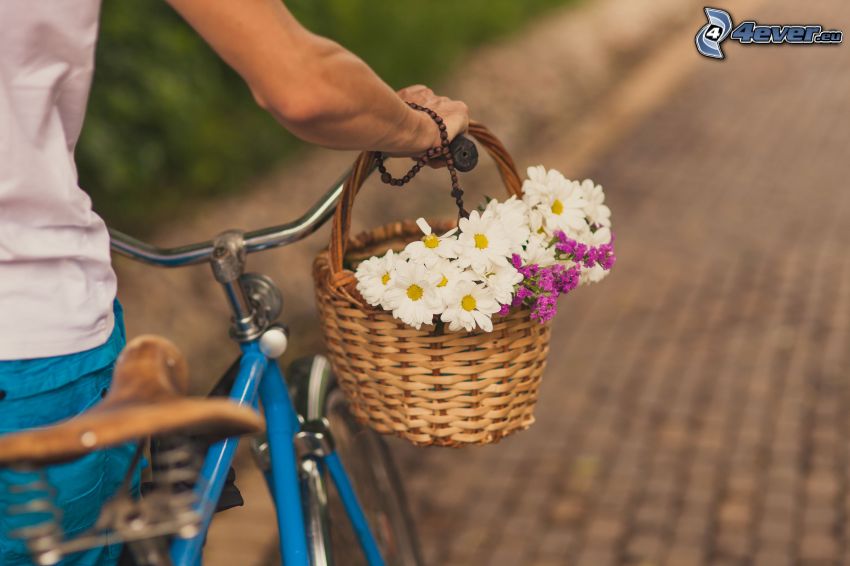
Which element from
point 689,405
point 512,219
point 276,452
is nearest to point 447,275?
point 512,219

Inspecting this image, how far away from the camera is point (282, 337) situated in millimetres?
2006

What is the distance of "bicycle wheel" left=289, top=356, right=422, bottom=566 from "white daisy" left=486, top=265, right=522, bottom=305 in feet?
2.19

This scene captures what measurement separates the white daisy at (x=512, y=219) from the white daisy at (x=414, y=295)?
152 millimetres

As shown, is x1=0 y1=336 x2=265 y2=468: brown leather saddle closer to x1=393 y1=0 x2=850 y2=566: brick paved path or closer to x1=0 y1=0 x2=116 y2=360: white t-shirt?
x1=0 y1=0 x2=116 y2=360: white t-shirt

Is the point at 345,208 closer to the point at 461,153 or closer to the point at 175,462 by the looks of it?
the point at 461,153

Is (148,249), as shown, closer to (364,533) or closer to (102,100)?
(364,533)

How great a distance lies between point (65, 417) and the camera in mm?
1583

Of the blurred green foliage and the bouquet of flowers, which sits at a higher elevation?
the blurred green foliage

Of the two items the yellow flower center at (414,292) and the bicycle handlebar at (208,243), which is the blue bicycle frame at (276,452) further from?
the yellow flower center at (414,292)

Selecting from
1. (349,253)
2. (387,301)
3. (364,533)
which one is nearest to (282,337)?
(349,253)

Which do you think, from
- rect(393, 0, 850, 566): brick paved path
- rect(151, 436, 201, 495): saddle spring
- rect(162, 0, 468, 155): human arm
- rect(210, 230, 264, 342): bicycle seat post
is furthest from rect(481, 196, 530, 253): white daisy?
rect(393, 0, 850, 566): brick paved path

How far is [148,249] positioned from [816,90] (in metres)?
8.28

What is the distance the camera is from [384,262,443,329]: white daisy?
1.67m

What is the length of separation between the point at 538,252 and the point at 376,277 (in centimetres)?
27
